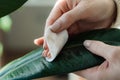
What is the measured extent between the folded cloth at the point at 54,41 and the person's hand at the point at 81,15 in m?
0.02

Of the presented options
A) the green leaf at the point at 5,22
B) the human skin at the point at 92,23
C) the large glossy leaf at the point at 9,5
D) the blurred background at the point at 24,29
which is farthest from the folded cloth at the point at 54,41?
the blurred background at the point at 24,29

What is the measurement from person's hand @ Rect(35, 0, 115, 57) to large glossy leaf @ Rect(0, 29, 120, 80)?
4 cm

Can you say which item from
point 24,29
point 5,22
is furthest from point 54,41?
point 24,29

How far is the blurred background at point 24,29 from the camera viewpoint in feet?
9.02

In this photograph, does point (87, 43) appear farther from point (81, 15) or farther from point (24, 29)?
point (24, 29)

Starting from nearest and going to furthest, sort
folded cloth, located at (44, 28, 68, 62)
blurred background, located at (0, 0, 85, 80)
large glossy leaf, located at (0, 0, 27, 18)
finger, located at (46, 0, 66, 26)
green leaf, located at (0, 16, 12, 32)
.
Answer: large glossy leaf, located at (0, 0, 27, 18) → folded cloth, located at (44, 28, 68, 62) → finger, located at (46, 0, 66, 26) → green leaf, located at (0, 16, 12, 32) → blurred background, located at (0, 0, 85, 80)

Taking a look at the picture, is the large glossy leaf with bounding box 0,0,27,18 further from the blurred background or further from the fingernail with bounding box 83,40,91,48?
the blurred background

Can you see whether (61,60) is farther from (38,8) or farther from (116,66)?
(38,8)

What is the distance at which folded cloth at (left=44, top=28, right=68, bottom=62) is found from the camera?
0.54 metres

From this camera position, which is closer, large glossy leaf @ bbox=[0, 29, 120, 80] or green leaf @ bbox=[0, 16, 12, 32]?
large glossy leaf @ bbox=[0, 29, 120, 80]

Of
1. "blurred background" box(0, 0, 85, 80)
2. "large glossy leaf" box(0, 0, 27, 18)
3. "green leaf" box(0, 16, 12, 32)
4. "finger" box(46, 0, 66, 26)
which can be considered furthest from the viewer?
"blurred background" box(0, 0, 85, 80)

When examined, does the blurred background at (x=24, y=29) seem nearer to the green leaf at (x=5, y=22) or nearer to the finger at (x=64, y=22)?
the green leaf at (x=5, y=22)

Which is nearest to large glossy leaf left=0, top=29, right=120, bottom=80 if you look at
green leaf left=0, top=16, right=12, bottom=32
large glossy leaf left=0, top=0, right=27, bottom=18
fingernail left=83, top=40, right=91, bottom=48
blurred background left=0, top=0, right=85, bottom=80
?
fingernail left=83, top=40, right=91, bottom=48

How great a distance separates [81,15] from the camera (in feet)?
2.01
